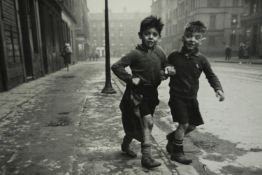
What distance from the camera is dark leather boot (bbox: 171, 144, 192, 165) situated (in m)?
2.85

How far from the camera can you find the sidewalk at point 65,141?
2.79 meters

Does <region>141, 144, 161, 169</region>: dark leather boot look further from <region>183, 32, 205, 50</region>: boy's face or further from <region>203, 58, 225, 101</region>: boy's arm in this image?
<region>183, 32, 205, 50</region>: boy's face

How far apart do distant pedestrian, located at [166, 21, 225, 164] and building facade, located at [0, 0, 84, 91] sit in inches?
264

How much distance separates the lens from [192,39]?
2840 mm

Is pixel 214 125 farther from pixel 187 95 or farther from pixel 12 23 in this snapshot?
pixel 12 23

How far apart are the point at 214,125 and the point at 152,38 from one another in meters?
2.31

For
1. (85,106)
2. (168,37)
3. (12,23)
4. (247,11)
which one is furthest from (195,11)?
(85,106)

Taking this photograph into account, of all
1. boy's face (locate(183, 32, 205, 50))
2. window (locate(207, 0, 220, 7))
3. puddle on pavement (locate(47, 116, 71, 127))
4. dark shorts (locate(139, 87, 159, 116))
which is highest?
window (locate(207, 0, 220, 7))

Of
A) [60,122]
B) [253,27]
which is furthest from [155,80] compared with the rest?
[253,27]

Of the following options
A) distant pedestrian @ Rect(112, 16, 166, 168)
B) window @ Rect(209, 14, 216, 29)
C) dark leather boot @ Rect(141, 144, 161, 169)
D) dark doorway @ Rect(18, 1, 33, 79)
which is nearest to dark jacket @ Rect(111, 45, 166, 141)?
distant pedestrian @ Rect(112, 16, 166, 168)

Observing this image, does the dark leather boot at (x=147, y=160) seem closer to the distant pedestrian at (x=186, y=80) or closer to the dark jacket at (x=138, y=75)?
the dark jacket at (x=138, y=75)

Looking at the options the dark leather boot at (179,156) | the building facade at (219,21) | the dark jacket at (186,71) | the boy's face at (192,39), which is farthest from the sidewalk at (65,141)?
the building facade at (219,21)

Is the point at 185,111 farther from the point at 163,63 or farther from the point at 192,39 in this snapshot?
the point at 192,39

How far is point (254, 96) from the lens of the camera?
6.80m
